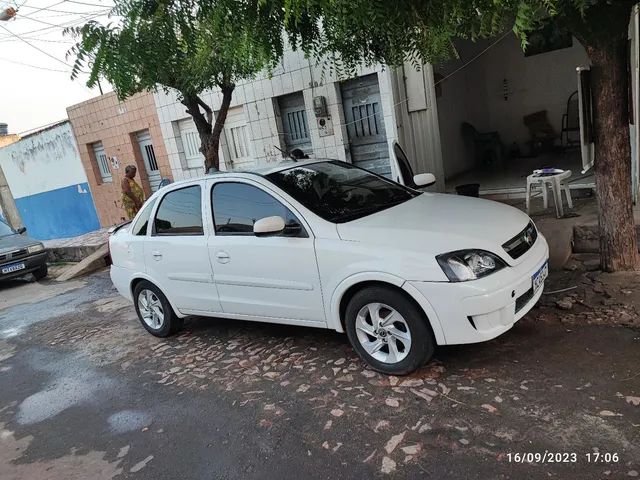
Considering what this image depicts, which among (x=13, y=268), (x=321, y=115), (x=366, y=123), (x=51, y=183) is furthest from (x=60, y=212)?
(x=366, y=123)

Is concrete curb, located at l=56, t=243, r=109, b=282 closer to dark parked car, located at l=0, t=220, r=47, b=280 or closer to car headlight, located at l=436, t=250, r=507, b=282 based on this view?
→ dark parked car, located at l=0, t=220, r=47, b=280

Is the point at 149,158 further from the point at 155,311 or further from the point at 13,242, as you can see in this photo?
the point at 155,311

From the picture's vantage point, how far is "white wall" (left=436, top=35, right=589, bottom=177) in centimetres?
1022

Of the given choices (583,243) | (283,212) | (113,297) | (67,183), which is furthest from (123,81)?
(67,183)

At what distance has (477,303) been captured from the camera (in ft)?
Result: 10.0

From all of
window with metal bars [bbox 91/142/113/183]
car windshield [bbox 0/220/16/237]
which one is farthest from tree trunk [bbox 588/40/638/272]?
window with metal bars [bbox 91/142/113/183]

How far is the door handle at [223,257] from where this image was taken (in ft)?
13.6

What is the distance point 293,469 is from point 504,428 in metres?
1.24

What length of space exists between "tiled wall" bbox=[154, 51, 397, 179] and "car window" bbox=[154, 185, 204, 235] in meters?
3.24

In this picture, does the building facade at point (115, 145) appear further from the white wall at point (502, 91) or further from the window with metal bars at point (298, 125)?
the white wall at point (502, 91)

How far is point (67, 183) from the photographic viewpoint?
16.5 meters

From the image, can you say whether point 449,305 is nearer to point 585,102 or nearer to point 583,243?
point 585,102

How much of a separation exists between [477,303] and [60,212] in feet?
58.2

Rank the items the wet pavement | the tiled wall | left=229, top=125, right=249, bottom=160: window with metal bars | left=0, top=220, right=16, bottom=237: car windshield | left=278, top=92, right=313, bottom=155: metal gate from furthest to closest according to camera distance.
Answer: left=0, top=220, right=16, bottom=237: car windshield < left=229, top=125, right=249, bottom=160: window with metal bars < left=278, top=92, right=313, bottom=155: metal gate < the tiled wall < the wet pavement
